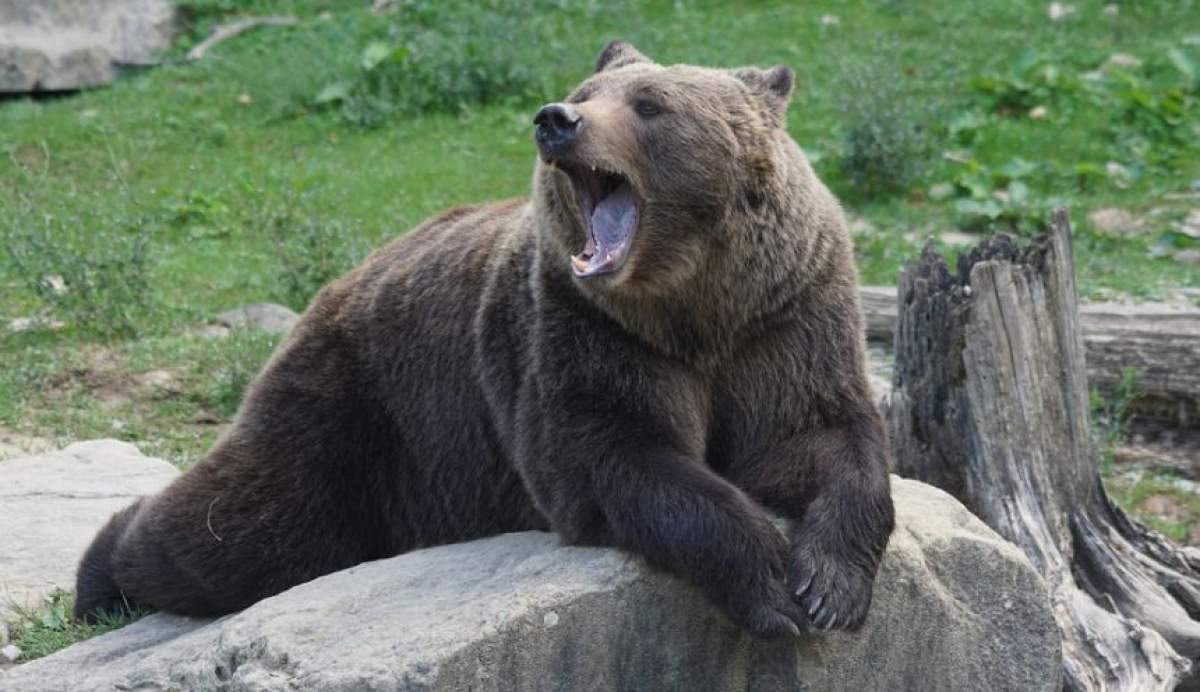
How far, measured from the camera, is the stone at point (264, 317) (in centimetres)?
996

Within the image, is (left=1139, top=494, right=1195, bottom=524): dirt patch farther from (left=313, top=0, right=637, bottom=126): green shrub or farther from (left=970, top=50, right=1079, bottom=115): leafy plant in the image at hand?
(left=313, top=0, right=637, bottom=126): green shrub

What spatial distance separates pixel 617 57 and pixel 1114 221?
6.96 metres

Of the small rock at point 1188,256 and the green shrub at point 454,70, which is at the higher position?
the green shrub at point 454,70

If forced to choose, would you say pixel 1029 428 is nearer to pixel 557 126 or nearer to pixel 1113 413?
pixel 1113 413

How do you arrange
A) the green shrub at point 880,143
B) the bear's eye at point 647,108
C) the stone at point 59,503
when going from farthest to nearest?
1. the green shrub at point 880,143
2. the stone at point 59,503
3. the bear's eye at point 647,108

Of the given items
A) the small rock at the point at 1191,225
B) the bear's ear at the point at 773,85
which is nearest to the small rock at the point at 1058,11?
the small rock at the point at 1191,225

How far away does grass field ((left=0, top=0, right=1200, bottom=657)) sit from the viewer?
993cm

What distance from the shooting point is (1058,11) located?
50.9ft

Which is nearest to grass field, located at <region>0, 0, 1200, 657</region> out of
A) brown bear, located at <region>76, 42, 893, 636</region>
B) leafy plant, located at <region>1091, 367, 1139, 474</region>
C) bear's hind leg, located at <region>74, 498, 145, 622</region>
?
leafy plant, located at <region>1091, 367, 1139, 474</region>

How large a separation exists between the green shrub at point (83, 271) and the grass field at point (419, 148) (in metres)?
0.02

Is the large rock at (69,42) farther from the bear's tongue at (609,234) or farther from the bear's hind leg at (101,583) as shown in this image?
the bear's tongue at (609,234)

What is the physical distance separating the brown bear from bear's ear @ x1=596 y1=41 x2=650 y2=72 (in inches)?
0.4

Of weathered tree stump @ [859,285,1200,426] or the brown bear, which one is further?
weathered tree stump @ [859,285,1200,426]

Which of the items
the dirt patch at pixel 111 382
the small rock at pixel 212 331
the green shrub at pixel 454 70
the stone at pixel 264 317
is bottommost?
the dirt patch at pixel 111 382
